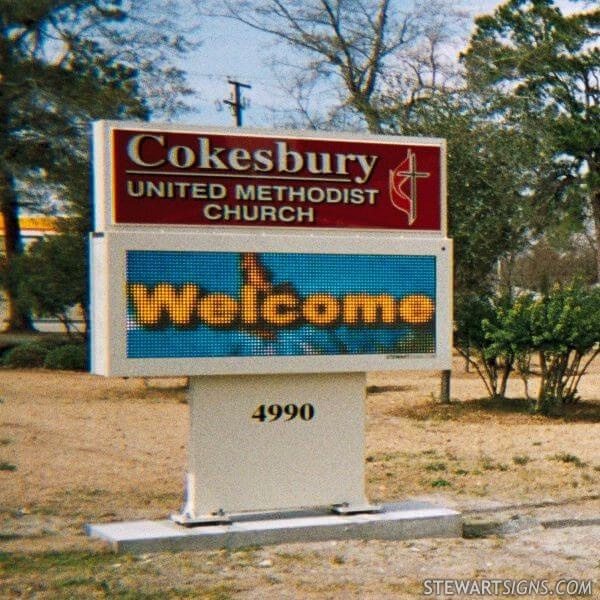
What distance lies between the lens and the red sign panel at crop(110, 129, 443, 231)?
8.11m

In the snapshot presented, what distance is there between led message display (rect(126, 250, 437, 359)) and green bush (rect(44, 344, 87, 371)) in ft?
63.7

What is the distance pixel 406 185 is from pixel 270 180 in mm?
1059

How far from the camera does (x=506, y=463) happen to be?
12.1 m

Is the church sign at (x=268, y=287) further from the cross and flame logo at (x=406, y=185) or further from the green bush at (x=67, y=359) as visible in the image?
the green bush at (x=67, y=359)

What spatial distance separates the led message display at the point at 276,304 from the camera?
8.04 meters

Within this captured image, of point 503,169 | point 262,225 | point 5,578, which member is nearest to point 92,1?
point 503,169

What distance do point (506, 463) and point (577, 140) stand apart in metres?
27.4

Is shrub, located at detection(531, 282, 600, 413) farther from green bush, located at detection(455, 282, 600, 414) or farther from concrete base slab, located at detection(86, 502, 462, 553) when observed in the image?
concrete base slab, located at detection(86, 502, 462, 553)

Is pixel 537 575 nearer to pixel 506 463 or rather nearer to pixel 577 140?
pixel 506 463

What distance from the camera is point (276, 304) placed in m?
8.37

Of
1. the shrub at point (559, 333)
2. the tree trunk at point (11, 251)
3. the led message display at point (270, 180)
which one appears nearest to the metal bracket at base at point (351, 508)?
the led message display at point (270, 180)

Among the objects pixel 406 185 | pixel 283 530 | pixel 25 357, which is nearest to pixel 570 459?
pixel 406 185

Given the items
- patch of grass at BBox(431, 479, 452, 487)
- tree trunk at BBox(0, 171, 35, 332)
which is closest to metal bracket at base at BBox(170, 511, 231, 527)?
patch of grass at BBox(431, 479, 452, 487)

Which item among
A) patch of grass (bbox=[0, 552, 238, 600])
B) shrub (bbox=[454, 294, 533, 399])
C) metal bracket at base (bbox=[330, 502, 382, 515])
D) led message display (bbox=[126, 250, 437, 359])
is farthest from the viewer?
shrub (bbox=[454, 294, 533, 399])
